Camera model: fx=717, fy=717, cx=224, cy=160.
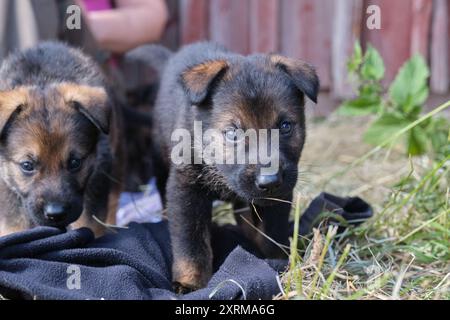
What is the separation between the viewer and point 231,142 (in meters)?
3.38

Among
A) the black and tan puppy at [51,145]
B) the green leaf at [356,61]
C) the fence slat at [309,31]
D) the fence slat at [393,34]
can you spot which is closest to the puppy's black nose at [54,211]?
the black and tan puppy at [51,145]

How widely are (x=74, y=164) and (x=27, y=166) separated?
0.77 ft

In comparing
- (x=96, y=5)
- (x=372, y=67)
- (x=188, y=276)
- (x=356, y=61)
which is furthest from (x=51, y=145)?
(x=96, y=5)

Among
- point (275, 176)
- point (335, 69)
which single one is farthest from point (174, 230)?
point (335, 69)

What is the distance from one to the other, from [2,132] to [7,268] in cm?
77

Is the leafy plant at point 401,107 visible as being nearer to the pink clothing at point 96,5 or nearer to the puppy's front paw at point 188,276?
the puppy's front paw at point 188,276

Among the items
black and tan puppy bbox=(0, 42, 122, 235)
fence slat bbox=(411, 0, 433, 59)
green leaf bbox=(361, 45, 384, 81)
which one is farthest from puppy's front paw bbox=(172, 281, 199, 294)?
fence slat bbox=(411, 0, 433, 59)

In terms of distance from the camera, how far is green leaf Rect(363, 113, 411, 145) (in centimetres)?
476

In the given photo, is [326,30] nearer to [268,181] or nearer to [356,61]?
[356,61]

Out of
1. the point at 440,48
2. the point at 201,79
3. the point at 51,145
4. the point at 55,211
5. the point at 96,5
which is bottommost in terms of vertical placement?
the point at 55,211

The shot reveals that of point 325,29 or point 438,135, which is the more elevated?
point 325,29

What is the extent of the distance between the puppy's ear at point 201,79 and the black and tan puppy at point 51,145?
52cm

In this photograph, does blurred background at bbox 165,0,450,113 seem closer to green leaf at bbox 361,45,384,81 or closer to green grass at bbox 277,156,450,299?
green leaf at bbox 361,45,384,81

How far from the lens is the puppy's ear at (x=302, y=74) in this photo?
133 inches
